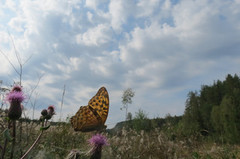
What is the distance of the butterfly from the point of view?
433cm

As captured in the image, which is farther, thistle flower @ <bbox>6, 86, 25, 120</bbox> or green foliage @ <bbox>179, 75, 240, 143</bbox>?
green foliage @ <bbox>179, 75, 240, 143</bbox>

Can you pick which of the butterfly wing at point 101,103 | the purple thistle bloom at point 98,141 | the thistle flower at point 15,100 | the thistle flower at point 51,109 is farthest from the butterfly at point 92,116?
the thistle flower at point 15,100

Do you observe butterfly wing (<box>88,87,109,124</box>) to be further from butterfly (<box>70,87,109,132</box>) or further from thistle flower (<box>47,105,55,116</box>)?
thistle flower (<box>47,105,55,116</box>)

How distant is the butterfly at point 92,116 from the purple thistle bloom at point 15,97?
2.22m

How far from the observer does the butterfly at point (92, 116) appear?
170 inches

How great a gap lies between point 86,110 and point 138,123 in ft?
54.5

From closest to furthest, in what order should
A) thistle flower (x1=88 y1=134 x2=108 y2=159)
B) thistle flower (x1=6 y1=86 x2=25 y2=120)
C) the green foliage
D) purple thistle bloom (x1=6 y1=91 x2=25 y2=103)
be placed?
thistle flower (x1=6 y1=86 x2=25 y2=120)
purple thistle bloom (x1=6 y1=91 x2=25 y2=103)
thistle flower (x1=88 y1=134 x2=108 y2=159)
the green foliage

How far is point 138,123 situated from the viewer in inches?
798

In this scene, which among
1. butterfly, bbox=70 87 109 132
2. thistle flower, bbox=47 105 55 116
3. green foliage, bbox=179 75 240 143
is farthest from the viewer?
green foliage, bbox=179 75 240 143

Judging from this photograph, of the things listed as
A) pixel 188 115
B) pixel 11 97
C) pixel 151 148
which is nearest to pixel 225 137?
pixel 188 115

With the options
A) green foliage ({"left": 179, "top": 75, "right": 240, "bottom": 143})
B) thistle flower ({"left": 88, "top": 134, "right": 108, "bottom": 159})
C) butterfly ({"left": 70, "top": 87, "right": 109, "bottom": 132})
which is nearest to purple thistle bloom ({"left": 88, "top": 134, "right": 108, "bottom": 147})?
thistle flower ({"left": 88, "top": 134, "right": 108, "bottom": 159})


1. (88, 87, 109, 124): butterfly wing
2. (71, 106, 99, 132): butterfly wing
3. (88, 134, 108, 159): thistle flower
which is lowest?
(88, 134, 108, 159): thistle flower

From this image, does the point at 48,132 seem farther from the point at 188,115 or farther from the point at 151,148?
the point at 188,115

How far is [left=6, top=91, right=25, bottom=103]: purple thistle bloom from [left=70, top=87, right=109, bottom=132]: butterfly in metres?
2.22
